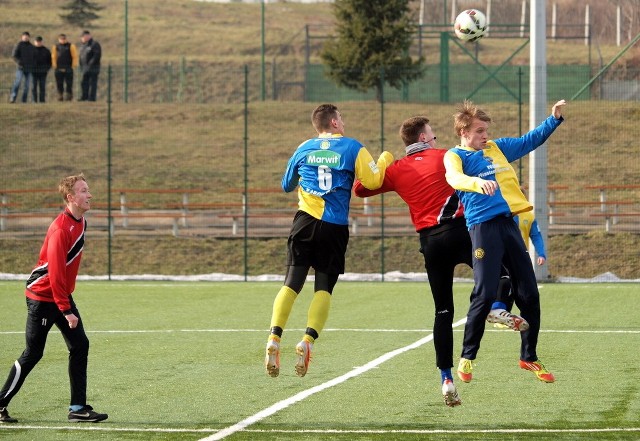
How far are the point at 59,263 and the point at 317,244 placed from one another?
6.30ft

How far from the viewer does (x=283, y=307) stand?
9.16 m

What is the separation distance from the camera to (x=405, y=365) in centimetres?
1117

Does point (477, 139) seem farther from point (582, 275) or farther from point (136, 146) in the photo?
point (136, 146)

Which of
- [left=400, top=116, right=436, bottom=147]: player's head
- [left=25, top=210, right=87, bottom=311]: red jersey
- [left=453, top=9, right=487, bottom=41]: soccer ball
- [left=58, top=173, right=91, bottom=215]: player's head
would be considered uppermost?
[left=453, top=9, right=487, bottom=41]: soccer ball

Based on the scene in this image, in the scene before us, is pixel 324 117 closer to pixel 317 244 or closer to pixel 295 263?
pixel 317 244

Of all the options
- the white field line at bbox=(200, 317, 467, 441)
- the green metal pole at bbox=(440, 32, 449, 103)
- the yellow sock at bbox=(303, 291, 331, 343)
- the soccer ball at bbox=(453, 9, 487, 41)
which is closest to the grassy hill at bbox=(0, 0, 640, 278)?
the green metal pole at bbox=(440, 32, 449, 103)

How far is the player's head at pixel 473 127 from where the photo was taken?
29.3ft

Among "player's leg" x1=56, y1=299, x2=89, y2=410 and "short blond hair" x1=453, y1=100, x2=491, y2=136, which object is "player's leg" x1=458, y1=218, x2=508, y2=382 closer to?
"short blond hair" x1=453, y1=100, x2=491, y2=136

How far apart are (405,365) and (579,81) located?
97.1 ft

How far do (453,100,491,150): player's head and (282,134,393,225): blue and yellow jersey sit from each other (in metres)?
0.62

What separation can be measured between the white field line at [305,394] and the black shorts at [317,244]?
1.01 m

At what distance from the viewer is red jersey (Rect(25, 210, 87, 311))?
27.4 feet

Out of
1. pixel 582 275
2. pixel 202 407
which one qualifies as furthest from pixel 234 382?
pixel 582 275

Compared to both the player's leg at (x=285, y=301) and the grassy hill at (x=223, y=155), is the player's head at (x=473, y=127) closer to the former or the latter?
the player's leg at (x=285, y=301)
